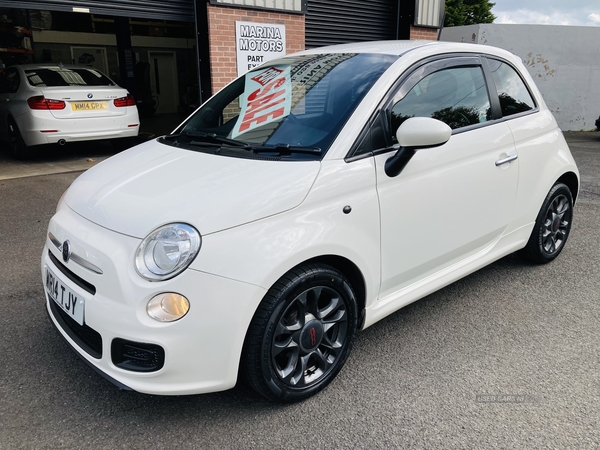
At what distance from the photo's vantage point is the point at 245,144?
2.63m

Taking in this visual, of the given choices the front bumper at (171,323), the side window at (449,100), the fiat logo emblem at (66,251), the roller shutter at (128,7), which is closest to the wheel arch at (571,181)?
the side window at (449,100)

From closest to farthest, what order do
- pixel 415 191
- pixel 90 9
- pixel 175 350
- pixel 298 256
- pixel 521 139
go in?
pixel 175 350, pixel 298 256, pixel 415 191, pixel 521 139, pixel 90 9

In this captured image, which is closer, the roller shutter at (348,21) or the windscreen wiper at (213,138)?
the windscreen wiper at (213,138)

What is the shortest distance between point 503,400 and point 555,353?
0.61 meters

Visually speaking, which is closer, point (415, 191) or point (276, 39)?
point (415, 191)

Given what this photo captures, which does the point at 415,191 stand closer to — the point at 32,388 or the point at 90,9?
the point at 32,388

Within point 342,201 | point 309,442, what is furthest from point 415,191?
point 309,442

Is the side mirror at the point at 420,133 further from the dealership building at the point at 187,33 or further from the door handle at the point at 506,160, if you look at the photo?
the dealership building at the point at 187,33

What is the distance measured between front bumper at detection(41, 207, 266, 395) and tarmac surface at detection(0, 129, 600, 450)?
1.00ft

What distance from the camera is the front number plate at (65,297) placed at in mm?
2184

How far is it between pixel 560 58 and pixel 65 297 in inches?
A: 575

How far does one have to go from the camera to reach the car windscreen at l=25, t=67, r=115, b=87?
301 inches

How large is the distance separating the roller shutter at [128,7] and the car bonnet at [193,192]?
18.4 ft

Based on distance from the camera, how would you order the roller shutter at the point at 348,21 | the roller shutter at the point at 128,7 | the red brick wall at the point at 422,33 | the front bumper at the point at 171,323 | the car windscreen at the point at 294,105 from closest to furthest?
the front bumper at the point at 171,323, the car windscreen at the point at 294,105, the roller shutter at the point at 128,7, the roller shutter at the point at 348,21, the red brick wall at the point at 422,33
